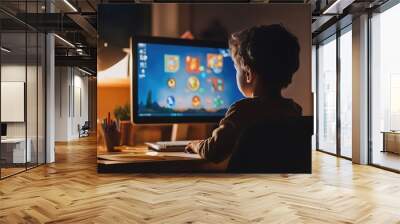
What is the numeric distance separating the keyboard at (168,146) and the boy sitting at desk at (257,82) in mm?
103

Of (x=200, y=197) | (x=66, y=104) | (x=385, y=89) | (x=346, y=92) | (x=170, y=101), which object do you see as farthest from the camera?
(x=66, y=104)

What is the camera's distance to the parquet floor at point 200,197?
4.00 metres

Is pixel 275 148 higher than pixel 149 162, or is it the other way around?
pixel 275 148

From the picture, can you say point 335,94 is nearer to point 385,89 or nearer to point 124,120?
point 385,89

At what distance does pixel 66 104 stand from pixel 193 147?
34.9 ft

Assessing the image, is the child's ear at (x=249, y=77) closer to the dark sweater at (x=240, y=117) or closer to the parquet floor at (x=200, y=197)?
the dark sweater at (x=240, y=117)

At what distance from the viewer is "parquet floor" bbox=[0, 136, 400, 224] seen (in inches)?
157

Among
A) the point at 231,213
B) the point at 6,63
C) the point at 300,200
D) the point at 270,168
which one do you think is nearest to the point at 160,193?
the point at 231,213

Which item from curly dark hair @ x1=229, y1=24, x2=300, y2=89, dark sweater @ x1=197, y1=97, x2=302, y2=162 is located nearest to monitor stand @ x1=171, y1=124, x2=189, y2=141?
dark sweater @ x1=197, y1=97, x2=302, y2=162

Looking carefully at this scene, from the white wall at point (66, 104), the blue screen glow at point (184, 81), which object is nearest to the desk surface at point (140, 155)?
the blue screen glow at point (184, 81)

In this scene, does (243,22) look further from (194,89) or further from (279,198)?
(279,198)

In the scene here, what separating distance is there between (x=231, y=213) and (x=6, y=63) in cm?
570

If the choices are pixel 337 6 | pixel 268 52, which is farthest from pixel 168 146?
pixel 337 6

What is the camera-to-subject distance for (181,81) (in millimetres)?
6516
